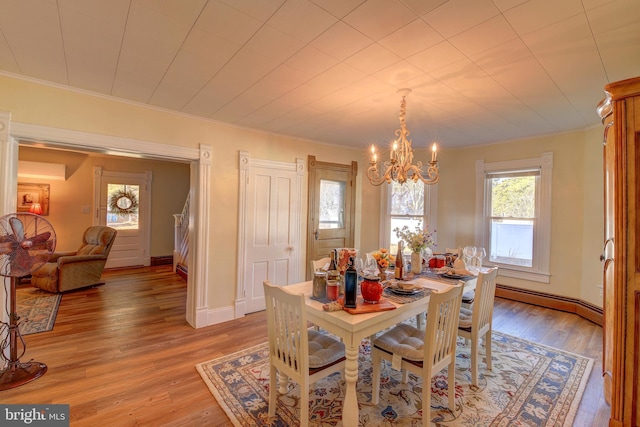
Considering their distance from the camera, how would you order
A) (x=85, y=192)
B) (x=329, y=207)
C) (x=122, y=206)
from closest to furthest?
(x=329, y=207), (x=85, y=192), (x=122, y=206)

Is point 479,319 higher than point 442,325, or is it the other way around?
point 442,325

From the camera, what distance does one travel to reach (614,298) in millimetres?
1643

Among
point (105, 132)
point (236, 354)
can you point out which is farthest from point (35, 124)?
point (236, 354)

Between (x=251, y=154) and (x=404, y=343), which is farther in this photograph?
(x=251, y=154)

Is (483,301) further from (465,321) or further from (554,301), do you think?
(554,301)

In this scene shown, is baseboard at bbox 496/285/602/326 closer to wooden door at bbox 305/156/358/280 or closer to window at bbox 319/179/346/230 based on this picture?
wooden door at bbox 305/156/358/280

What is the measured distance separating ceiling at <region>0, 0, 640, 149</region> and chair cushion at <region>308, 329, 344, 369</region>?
206 cm

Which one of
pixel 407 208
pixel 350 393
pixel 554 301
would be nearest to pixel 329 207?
pixel 407 208

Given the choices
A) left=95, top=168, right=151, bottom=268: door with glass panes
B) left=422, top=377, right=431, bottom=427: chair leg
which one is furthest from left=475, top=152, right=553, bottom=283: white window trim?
left=95, top=168, right=151, bottom=268: door with glass panes

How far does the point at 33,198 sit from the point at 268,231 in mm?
5158

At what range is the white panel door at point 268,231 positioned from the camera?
3.85 metres

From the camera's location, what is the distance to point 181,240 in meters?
6.33

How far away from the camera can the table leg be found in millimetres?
1677

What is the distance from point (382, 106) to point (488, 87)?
955 millimetres
